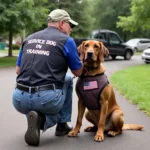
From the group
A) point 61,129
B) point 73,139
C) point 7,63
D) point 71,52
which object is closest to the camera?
point 71,52

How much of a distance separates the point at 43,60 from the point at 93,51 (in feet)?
2.71

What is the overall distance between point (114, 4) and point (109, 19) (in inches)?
96.9

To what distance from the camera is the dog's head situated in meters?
5.19

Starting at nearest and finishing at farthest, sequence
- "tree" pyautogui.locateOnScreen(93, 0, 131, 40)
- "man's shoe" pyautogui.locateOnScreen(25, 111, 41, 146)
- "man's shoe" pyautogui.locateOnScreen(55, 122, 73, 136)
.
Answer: "man's shoe" pyautogui.locateOnScreen(25, 111, 41, 146) < "man's shoe" pyautogui.locateOnScreen(55, 122, 73, 136) < "tree" pyautogui.locateOnScreen(93, 0, 131, 40)

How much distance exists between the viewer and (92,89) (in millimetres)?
5242

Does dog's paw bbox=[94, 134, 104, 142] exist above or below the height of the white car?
above

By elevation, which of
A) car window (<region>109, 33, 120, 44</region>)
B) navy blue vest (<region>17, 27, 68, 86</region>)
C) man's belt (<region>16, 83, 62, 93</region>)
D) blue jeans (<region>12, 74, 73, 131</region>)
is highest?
navy blue vest (<region>17, 27, 68, 86</region>)

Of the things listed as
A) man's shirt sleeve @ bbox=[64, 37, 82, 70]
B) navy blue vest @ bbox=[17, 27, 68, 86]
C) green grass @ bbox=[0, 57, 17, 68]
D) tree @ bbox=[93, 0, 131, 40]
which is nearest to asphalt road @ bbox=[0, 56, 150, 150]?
navy blue vest @ bbox=[17, 27, 68, 86]

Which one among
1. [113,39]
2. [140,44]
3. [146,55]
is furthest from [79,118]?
[140,44]

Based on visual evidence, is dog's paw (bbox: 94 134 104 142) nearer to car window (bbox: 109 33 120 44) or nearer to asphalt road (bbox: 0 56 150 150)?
asphalt road (bbox: 0 56 150 150)

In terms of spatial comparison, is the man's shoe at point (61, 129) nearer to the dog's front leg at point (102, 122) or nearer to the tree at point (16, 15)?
the dog's front leg at point (102, 122)

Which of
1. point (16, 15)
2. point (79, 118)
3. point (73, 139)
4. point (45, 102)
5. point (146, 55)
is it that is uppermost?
point (45, 102)

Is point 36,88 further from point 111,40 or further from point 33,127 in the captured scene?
point 111,40

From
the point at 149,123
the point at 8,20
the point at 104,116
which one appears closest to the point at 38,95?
the point at 104,116
